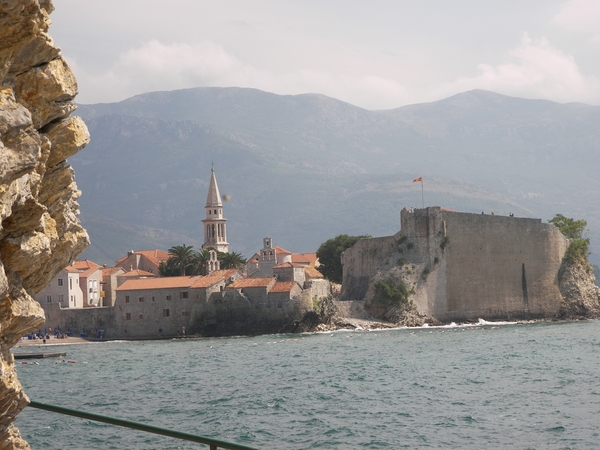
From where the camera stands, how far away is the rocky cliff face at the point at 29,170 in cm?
692

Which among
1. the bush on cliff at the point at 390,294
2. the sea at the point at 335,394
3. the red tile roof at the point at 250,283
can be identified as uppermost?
the red tile roof at the point at 250,283

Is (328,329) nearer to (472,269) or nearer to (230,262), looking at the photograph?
(472,269)

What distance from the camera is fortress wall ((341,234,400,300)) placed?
230ft

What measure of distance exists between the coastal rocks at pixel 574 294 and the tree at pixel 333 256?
→ 18.3 metres

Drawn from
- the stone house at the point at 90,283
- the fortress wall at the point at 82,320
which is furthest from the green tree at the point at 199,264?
the fortress wall at the point at 82,320

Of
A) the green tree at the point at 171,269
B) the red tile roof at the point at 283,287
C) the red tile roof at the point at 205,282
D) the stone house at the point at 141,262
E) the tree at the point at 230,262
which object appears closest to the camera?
the red tile roof at the point at 283,287

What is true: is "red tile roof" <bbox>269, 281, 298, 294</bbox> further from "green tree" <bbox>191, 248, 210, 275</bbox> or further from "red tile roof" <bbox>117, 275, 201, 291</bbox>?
"green tree" <bbox>191, 248, 210, 275</bbox>

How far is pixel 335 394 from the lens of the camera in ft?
96.8

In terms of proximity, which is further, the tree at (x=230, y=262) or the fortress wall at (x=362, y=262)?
the tree at (x=230, y=262)

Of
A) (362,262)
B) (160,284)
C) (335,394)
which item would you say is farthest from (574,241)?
(335,394)

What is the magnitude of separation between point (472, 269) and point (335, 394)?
4285cm

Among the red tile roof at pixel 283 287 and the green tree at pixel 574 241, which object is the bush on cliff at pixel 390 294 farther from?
the green tree at pixel 574 241

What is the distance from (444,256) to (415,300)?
404 centimetres

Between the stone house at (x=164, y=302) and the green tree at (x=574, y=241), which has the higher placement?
the green tree at (x=574, y=241)
